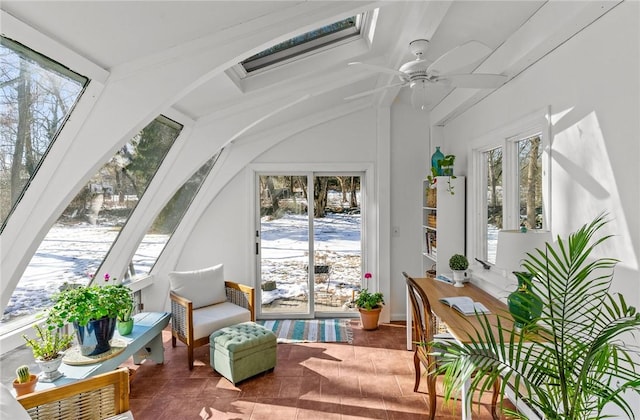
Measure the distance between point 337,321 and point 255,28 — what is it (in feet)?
11.5

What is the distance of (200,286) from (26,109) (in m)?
2.26

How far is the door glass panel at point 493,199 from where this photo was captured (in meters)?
3.11

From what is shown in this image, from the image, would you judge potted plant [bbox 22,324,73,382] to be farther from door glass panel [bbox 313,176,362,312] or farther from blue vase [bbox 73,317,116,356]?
door glass panel [bbox 313,176,362,312]

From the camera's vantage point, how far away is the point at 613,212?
5.61ft

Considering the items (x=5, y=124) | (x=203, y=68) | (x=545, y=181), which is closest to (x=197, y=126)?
(x=203, y=68)

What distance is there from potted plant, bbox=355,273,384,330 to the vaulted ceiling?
2.36m

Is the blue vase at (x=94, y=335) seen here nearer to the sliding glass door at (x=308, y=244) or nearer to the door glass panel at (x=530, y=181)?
the sliding glass door at (x=308, y=244)

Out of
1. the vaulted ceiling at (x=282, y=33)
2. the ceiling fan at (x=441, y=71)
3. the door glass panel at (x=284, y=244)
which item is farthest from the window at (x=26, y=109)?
the door glass panel at (x=284, y=244)

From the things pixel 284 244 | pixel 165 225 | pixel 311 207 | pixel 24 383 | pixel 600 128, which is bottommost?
pixel 24 383

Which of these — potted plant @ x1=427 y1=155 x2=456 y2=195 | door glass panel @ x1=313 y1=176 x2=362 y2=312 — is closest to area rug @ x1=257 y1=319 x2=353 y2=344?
door glass panel @ x1=313 y1=176 x2=362 y2=312

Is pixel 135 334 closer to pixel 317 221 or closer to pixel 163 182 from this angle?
pixel 163 182

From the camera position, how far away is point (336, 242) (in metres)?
4.51

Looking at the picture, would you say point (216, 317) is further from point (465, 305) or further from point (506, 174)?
point (506, 174)

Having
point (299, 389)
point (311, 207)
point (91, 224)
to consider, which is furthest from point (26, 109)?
point (311, 207)
